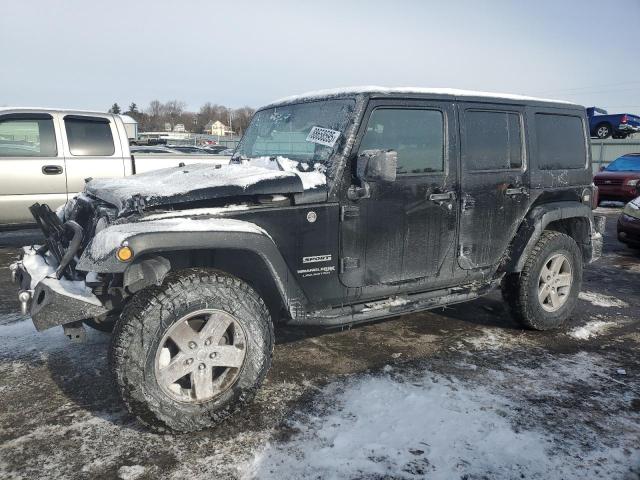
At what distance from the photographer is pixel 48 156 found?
6773 millimetres

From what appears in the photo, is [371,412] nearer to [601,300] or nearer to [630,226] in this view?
[601,300]

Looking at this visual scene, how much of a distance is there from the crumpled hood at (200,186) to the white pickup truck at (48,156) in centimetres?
316

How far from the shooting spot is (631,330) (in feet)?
15.2

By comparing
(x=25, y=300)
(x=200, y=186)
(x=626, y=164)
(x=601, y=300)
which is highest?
(x=200, y=186)

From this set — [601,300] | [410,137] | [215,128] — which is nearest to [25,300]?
[410,137]

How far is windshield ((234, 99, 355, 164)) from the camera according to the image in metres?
3.42

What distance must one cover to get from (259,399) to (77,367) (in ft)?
4.59

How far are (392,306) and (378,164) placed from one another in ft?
3.50

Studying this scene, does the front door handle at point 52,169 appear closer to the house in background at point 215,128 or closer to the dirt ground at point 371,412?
the dirt ground at point 371,412

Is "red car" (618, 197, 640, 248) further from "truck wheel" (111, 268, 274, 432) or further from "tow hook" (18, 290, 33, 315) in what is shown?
"tow hook" (18, 290, 33, 315)

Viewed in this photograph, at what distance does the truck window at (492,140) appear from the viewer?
3918 millimetres

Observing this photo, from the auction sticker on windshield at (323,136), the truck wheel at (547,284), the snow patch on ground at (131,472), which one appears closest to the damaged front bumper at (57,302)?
the snow patch on ground at (131,472)

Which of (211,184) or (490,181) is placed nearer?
(211,184)

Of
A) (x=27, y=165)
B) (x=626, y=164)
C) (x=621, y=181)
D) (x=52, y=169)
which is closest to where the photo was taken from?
(x=27, y=165)
